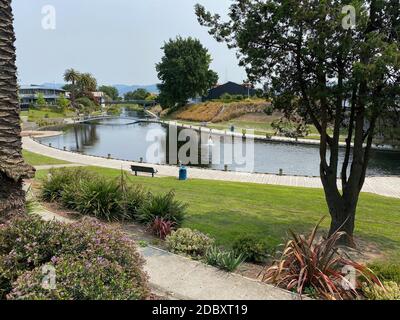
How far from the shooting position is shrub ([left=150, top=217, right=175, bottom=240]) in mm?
7312

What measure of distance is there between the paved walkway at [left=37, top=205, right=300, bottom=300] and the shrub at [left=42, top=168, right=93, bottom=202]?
188 inches

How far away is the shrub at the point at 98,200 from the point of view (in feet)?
27.0

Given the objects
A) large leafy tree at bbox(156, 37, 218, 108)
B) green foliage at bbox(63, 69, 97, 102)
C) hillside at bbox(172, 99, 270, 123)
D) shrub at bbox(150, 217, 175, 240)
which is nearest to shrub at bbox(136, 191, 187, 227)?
shrub at bbox(150, 217, 175, 240)

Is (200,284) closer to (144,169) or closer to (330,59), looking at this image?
(330,59)

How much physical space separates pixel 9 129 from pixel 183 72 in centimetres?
8553

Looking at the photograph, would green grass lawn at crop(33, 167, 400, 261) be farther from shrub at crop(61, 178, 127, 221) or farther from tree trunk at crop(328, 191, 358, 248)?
shrub at crop(61, 178, 127, 221)

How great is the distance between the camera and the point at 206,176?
72.1 ft

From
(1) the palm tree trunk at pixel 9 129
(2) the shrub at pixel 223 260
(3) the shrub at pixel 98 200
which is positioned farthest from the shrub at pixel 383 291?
(1) the palm tree trunk at pixel 9 129

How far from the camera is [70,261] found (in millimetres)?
4039

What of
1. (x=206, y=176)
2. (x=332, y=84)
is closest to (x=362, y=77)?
(x=332, y=84)

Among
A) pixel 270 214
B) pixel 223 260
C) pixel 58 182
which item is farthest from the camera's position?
pixel 270 214

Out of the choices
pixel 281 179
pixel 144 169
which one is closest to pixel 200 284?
pixel 144 169
